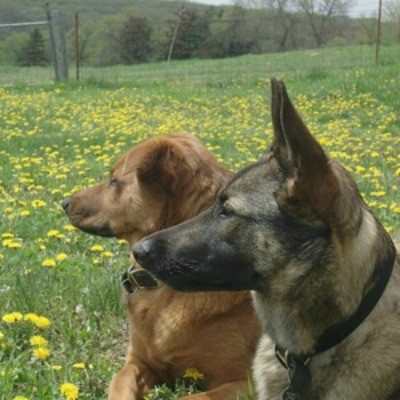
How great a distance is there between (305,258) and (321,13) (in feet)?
164

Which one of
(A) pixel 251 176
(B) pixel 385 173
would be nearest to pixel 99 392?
(A) pixel 251 176

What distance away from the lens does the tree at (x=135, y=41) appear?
34781 mm

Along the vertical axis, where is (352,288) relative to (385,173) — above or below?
above

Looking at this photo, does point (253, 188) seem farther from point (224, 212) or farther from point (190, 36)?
point (190, 36)

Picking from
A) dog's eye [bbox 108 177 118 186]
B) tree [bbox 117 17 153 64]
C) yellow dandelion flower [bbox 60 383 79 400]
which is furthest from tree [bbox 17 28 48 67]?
yellow dandelion flower [bbox 60 383 79 400]

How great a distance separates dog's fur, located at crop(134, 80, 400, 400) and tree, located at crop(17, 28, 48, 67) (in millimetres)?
40784

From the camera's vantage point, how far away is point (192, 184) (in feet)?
11.4

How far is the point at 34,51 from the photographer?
42.5 meters

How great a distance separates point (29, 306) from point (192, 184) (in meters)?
1.29

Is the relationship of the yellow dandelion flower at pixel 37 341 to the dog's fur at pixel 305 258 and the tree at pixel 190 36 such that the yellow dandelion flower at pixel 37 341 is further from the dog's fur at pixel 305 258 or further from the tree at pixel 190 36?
the tree at pixel 190 36

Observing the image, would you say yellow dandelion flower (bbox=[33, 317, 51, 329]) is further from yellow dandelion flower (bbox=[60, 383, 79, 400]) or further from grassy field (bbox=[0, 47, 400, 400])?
yellow dandelion flower (bbox=[60, 383, 79, 400])

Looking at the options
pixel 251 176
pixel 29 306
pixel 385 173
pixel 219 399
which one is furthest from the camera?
pixel 385 173

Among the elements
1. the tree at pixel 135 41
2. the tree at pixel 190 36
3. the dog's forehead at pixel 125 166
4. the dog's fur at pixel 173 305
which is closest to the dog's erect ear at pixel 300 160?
the dog's fur at pixel 173 305

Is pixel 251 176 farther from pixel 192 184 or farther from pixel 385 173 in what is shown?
pixel 385 173
